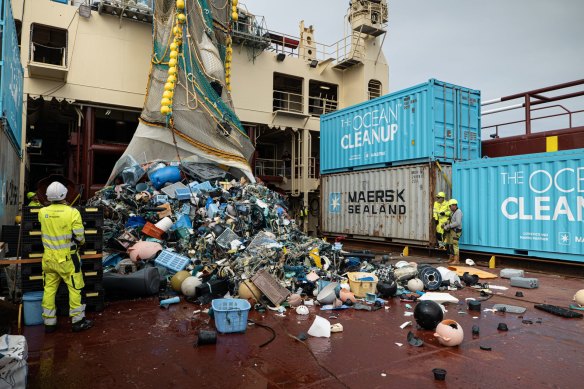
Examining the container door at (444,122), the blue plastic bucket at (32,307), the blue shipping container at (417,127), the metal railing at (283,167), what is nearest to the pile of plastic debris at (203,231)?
the blue plastic bucket at (32,307)

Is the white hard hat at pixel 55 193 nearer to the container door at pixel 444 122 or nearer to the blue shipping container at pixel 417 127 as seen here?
the blue shipping container at pixel 417 127

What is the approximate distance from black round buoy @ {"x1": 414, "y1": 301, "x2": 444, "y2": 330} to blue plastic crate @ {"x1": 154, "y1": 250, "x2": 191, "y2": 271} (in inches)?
172

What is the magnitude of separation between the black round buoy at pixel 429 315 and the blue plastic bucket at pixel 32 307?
4.79 metres

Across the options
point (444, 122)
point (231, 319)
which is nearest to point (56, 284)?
point (231, 319)

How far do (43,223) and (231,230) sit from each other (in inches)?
162

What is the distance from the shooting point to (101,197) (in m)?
9.81

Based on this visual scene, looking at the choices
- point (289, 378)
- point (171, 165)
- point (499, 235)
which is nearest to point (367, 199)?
point (499, 235)

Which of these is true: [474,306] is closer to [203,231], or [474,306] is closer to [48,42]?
[203,231]

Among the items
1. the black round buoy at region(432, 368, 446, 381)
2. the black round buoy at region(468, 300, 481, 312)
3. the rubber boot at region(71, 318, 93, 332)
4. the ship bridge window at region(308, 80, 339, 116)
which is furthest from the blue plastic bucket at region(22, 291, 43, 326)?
the ship bridge window at region(308, 80, 339, 116)

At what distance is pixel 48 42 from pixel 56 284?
15493mm

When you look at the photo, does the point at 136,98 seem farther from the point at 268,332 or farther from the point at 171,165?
the point at 268,332

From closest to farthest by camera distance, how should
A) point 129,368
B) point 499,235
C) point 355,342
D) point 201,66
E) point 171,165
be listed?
point 129,368
point 355,342
point 499,235
point 171,165
point 201,66

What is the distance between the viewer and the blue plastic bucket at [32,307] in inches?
191

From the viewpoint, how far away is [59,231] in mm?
4602
